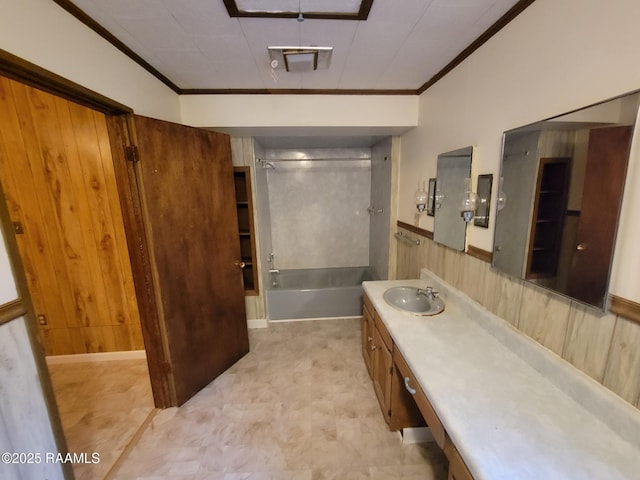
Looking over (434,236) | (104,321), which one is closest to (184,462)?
(104,321)

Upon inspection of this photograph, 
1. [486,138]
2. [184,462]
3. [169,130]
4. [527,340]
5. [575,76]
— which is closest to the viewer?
[575,76]

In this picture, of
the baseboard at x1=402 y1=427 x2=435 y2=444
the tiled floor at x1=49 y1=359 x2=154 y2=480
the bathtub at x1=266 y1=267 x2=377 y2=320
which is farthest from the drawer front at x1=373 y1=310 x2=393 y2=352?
the tiled floor at x1=49 y1=359 x2=154 y2=480

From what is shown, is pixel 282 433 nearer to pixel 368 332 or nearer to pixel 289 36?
pixel 368 332

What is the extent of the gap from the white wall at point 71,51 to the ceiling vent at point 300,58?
892 millimetres

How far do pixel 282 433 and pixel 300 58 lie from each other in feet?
8.08

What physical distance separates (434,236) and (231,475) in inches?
80.5

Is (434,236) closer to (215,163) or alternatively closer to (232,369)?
(215,163)

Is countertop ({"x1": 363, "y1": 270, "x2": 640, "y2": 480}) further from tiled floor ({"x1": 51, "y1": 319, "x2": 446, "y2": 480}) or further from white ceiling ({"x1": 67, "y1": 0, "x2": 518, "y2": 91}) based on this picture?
white ceiling ({"x1": 67, "y1": 0, "x2": 518, "y2": 91})

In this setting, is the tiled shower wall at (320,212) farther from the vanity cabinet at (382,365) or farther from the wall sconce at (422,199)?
the vanity cabinet at (382,365)

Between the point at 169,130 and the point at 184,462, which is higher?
the point at 169,130

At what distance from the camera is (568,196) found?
3.23 feet

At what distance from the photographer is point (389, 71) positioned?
6.16 ft

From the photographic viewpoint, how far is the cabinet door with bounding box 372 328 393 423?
5.27 ft

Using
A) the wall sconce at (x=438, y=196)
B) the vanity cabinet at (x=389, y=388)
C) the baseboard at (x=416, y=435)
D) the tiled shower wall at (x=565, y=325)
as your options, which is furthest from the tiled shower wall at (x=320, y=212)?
the baseboard at (x=416, y=435)
